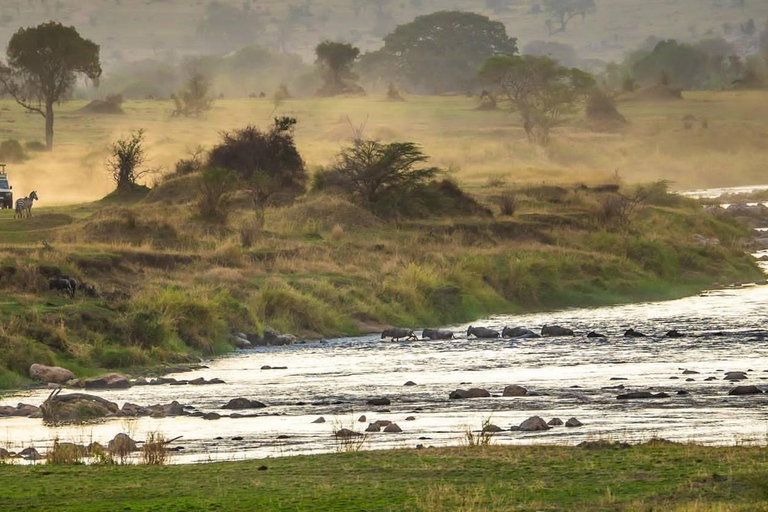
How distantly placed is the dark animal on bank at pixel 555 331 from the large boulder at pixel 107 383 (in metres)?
14.8

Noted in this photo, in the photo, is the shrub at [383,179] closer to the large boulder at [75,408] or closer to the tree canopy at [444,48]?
the large boulder at [75,408]

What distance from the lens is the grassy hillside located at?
111938 millimetres

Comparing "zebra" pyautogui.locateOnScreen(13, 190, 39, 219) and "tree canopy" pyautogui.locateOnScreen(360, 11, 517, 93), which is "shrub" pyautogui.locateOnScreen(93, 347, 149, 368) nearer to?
"zebra" pyautogui.locateOnScreen(13, 190, 39, 219)

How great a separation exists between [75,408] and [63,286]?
13.3 meters

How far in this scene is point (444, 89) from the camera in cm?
18412

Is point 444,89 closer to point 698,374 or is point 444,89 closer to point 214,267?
point 214,267

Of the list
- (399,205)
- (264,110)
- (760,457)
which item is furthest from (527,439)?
(264,110)

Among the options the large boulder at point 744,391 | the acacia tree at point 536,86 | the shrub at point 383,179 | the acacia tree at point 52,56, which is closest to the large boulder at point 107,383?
the large boulder at point 744,391

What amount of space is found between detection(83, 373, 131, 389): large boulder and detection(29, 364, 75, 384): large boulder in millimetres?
750

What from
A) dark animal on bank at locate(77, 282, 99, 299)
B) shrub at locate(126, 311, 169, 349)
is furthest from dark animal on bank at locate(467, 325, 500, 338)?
dark animal on bank at locate(77, 282, 99, 299)

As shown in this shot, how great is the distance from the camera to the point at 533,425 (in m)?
23.8

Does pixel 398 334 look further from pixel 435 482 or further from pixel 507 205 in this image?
pixel 435 482

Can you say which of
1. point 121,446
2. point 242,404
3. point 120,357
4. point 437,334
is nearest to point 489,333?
point 437,334

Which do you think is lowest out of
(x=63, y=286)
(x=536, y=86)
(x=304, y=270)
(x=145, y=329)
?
(x=145, y=329)
